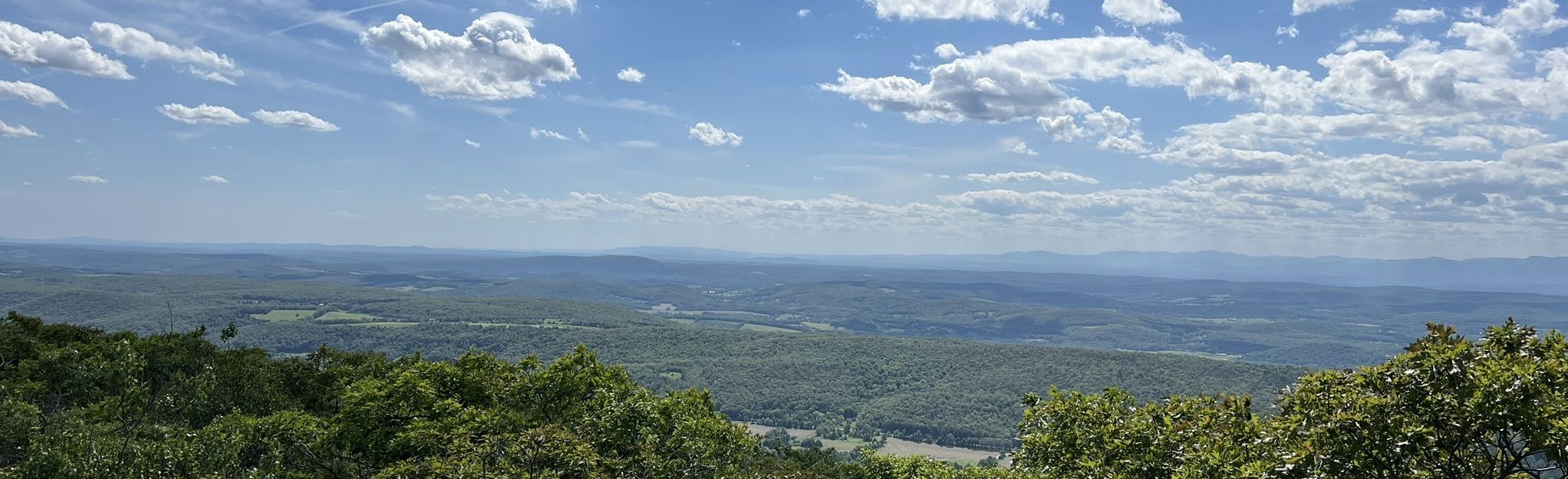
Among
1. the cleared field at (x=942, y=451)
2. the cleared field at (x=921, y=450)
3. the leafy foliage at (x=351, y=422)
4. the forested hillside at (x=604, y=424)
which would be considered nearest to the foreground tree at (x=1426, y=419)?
the forested hillside at (x=604, y=424)

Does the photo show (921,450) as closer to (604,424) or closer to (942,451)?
(942,451)

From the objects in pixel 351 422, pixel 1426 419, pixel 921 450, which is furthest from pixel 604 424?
pixel 921 450

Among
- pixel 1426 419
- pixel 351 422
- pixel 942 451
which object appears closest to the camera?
pixel 1426 419

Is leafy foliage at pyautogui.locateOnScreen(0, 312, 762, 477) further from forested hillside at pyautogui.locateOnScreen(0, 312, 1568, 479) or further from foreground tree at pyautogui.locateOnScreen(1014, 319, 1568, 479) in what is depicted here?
foreground tree at pyautogui.locateOnScreen(1014, 319, 1568, 479)

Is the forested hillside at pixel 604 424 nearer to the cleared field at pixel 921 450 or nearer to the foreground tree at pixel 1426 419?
the foreground tree at pixel 1426 419

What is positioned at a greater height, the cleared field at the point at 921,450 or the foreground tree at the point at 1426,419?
the foreground tree at the point at 1426,419

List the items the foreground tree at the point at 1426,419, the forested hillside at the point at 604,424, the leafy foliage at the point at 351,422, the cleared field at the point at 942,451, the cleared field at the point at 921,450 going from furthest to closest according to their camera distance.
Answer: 1. the cleared field at the point at 921,450
2. the cleared field at the point at 942,451
3. the leafy foliage at the point at 351,422
4. the forested hillside at the point at 604,424
5. the foreground tree at the point at 1426,419

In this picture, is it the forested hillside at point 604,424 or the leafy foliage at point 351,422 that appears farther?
the leafy foliage at point 351,422

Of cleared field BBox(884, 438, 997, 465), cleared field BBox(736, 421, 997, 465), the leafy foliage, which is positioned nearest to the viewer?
the leafy foliage

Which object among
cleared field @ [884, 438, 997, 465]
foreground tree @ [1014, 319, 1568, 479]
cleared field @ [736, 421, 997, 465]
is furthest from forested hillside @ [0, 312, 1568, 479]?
cleared field @ [736, 421, 997, 465]
